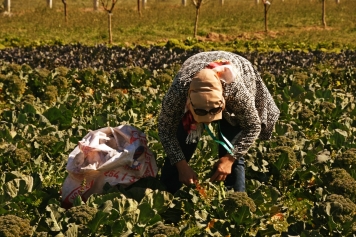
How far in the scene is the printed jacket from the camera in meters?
4.54

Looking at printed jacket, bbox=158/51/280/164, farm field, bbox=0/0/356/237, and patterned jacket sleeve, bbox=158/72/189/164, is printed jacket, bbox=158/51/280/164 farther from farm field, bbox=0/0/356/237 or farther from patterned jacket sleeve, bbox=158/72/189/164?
farm field, bbox=0/0/356/237

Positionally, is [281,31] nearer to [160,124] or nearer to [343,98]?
[343,98]

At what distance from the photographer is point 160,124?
188 inches

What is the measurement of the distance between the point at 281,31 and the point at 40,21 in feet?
31.0

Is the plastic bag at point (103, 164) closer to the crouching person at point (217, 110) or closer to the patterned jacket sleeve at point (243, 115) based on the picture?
the crouching person at point (217, 110)

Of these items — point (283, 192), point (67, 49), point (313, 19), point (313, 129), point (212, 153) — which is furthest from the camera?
point (313, 19)

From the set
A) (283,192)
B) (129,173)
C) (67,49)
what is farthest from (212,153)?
(67,49)

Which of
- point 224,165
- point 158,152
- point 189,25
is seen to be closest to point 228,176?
point 224,165

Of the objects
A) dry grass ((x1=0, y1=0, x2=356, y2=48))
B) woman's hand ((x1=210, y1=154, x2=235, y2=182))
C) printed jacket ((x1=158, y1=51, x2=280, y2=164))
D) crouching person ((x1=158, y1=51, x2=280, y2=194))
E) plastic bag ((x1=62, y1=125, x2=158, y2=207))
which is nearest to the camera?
crouching person ((x1=158, y1=51, x2=280, y2=194))

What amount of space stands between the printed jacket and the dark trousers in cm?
11

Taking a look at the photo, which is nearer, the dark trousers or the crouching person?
the crouching person

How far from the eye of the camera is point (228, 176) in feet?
17.5

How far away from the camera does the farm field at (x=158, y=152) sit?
4.61 meters

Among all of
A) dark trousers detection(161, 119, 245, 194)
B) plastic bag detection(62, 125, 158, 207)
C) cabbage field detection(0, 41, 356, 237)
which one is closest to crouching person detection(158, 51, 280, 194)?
dark trousers detection(161, 119, 245, 194)
